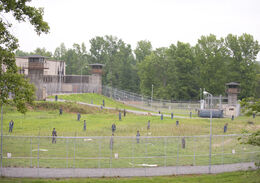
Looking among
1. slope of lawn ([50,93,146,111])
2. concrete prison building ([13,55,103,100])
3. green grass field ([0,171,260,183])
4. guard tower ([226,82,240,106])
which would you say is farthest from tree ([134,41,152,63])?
green grass field ([0,171,260,183])

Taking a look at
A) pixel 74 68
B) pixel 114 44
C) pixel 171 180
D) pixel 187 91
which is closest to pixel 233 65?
pixel 187 91

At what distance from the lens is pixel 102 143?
114ft

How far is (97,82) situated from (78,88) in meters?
5.45

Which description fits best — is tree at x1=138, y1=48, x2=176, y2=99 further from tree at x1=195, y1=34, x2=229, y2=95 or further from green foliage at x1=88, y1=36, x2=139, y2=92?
green foliage at x1=88, y1=36, x2=139, y2=92

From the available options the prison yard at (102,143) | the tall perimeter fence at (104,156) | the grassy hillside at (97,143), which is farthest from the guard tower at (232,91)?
the tall perimeter fence at (104,156)

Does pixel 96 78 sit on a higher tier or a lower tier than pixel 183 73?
lower

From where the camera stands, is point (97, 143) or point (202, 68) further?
point (202, 68)

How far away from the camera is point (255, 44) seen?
312 feet

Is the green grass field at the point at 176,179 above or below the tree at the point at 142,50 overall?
below

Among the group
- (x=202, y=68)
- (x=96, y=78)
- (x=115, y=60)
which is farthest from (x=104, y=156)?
(x=115, y=60)

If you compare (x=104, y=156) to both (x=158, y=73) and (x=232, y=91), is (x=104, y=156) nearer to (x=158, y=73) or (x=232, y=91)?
(x=232, y=91)

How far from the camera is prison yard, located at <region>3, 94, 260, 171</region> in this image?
2731cm

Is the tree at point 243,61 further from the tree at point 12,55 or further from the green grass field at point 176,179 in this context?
the tree at point 12,55

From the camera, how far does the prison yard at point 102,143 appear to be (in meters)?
27.3
